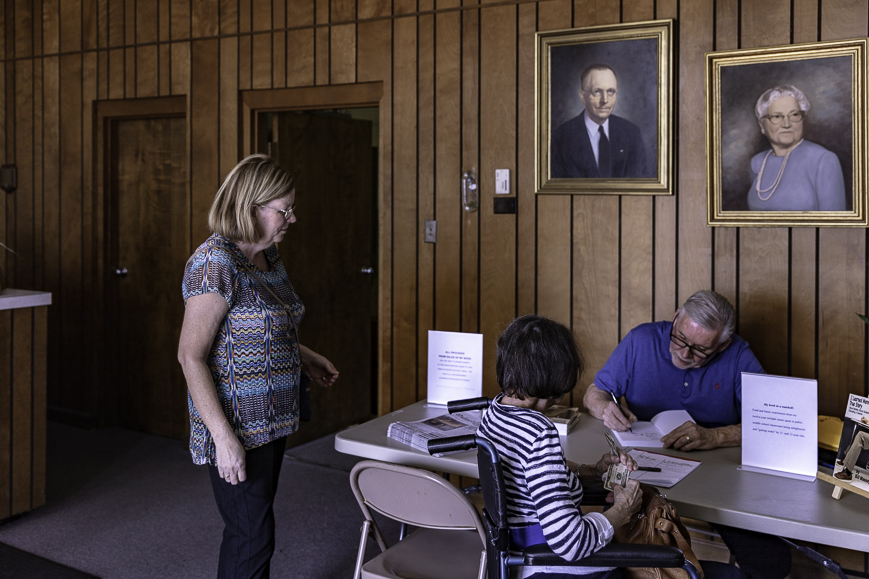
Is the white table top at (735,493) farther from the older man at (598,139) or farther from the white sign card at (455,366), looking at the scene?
the older man at (598,139)

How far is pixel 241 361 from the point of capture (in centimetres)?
228

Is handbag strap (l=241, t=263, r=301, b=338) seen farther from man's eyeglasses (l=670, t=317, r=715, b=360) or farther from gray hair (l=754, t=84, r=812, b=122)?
gray hair (l=754, t=84, r=812, b=122)

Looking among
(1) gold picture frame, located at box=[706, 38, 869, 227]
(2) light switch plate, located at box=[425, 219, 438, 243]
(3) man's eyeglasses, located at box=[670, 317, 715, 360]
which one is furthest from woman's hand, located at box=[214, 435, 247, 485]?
(1) gold picture frame, located at box=[706, 38, 869, 227]

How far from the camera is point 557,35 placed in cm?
362

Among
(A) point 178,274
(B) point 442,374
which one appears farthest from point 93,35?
(B) point 442,374

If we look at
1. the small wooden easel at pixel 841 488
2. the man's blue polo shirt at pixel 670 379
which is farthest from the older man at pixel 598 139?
the small wooden easel at pixel 841 488

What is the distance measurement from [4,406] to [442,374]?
2128 millimetres

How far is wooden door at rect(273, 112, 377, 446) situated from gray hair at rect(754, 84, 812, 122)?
271cm

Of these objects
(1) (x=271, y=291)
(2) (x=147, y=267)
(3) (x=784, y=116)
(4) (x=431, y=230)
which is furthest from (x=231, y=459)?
(2) (x=147, y=267)

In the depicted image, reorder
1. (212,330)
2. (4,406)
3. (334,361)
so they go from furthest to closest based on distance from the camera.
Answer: (334,361) < (4,406) < (212,330)

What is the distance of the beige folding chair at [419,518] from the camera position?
6.55ft

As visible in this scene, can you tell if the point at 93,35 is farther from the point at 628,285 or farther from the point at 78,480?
the point at 628,285

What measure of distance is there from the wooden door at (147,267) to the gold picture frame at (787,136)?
335 centimetres

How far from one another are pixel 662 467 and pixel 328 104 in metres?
2.95
